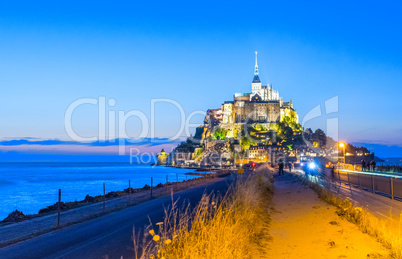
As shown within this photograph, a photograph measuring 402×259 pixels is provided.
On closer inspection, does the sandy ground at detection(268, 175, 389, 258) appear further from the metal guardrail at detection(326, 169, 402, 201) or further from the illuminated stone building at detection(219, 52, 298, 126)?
the illuminated stone building at detection(219, 52, 298, 126)

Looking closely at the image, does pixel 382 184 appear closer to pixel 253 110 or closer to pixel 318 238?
pixel 318 238

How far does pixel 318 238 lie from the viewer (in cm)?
962

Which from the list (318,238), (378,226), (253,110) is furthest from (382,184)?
(253,110)

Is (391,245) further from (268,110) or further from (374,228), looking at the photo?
(268,110)

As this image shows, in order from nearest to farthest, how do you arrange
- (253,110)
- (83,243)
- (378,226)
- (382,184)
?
(378,226)
(83,243)
(382,184)
(253,110)

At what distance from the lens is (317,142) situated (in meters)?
170

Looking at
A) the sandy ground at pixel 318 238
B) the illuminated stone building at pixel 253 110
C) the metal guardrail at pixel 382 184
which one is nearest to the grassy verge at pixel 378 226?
the sandy ground at pixel 318 238

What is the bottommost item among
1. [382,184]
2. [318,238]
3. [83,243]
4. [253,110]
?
[83,243]

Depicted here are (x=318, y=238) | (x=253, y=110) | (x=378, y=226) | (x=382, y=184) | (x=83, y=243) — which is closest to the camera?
(x=378, y=226)

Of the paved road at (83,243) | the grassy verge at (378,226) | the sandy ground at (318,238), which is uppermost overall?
the grassy verge at (378,226)

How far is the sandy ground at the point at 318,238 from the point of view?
7.97 metres

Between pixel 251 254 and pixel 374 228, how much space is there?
12.7 ft

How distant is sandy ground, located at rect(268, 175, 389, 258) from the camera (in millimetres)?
7969

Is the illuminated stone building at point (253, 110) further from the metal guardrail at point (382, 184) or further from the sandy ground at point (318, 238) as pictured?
the sandy ground at point (318, 238)
